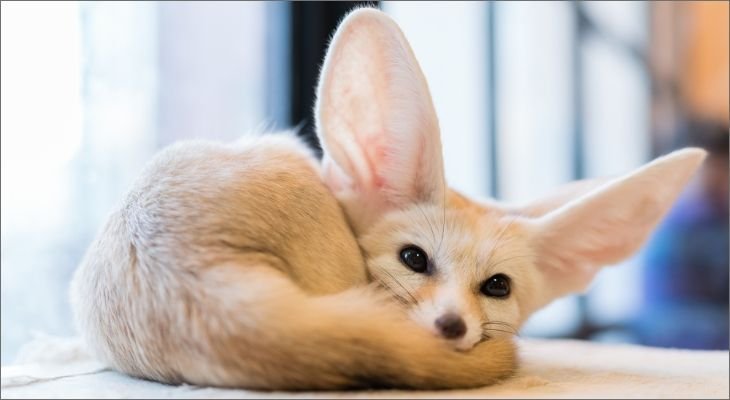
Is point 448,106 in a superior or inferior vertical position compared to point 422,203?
superior

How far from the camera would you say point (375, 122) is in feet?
4.73

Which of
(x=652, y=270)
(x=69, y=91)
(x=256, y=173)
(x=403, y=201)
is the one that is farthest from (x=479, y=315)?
(x=652, y=270)

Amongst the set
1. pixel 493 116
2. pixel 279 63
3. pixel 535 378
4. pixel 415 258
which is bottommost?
pixel 535 378

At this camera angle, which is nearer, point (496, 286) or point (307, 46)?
point (496, 286)

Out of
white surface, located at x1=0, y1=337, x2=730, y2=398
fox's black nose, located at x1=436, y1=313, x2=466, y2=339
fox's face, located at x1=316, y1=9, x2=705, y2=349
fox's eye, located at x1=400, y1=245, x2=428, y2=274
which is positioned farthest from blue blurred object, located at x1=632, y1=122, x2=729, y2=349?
fox's black nose, located at x1=436, y1=313, x2=466, y2=339

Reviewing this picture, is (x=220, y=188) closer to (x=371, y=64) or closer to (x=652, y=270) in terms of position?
(x=371, y=64)

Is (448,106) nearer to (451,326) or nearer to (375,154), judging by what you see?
(375,154)

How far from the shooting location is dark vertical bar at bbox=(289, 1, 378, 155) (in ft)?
8.36

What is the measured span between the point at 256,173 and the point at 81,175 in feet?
2.71

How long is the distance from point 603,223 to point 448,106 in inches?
56.6

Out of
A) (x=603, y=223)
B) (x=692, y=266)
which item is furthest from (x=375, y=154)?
(x=692, y=266)

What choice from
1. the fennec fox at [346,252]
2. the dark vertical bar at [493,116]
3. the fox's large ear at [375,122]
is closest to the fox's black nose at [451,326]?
the fennec fox at [346,252]

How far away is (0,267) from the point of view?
5.51 feet

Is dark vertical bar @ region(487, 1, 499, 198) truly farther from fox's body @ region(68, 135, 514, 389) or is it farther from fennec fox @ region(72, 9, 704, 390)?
fox's body @ region(68, 135, 514, 389)
